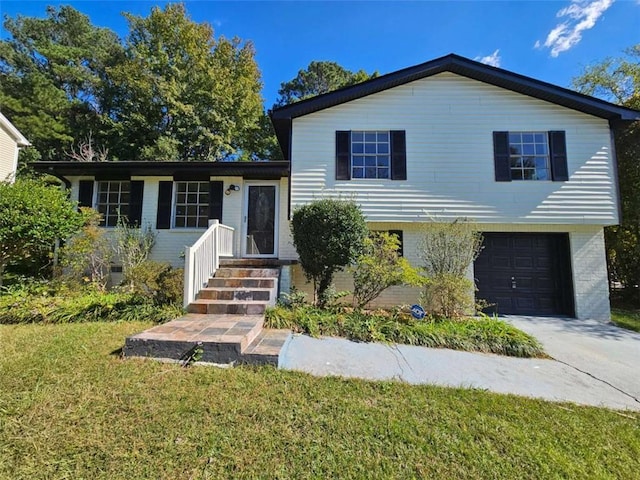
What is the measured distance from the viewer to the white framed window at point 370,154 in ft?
24.9

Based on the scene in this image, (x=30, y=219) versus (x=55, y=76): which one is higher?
(x=55, y=76)

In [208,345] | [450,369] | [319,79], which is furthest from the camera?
[319,79]

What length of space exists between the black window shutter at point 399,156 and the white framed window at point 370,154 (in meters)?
0.11

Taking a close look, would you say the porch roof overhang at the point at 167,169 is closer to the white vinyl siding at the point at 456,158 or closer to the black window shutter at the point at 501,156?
the white vinyl siding at the point at 456,158

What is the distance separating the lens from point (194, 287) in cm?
544

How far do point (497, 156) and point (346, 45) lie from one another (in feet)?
19.9

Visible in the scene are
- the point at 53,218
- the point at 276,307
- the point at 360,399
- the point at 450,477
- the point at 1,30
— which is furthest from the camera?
the point at 1,30

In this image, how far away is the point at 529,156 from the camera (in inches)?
293

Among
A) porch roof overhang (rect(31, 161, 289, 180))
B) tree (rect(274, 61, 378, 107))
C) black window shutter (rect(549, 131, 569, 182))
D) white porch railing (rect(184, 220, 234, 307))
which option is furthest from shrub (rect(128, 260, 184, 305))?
tree (rect(274, 61, 378, 107))

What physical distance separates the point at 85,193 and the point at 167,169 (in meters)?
2.61

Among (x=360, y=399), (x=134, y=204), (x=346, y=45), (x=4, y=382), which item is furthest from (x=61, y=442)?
(x=346, y=45)

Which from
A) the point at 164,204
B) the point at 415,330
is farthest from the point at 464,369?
the point at 164,204

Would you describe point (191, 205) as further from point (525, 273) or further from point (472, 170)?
point (525, 273)

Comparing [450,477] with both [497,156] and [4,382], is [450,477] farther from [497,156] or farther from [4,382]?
[497,156]
